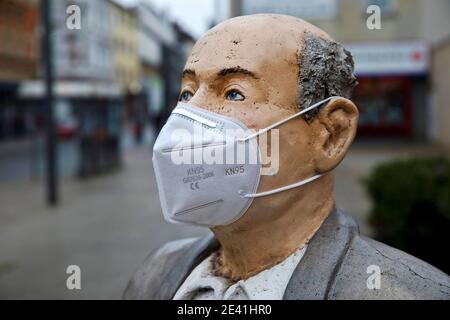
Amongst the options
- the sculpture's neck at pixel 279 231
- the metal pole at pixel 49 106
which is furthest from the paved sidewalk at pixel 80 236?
the sculpture's neck at pixel 279 231

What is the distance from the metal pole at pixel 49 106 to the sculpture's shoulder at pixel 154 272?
23.8ft

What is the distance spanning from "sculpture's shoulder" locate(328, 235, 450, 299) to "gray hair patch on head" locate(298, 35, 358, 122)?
45 cm

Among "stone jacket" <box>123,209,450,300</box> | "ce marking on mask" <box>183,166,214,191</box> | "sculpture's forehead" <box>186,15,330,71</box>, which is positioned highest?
"sculpture's forehead" <box>186,15,330,71</box>

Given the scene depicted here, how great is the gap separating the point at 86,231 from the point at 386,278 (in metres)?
6.09

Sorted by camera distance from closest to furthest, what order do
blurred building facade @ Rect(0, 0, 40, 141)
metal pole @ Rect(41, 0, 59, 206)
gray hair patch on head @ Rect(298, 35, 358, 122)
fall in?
gray hair patch on head @ Rect(298, 35, 358, 122)
metal pole @ Rect(41, 0, 59, 206)
blurred building facade @ Rect(0, 0, 40, 141)

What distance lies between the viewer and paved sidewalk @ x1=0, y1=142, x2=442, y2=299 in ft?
17.1

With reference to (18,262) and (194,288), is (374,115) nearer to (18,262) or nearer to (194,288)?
(18,262)

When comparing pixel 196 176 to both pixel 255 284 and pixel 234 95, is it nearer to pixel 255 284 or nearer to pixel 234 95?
pixel 234 95

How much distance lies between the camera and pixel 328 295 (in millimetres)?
1561

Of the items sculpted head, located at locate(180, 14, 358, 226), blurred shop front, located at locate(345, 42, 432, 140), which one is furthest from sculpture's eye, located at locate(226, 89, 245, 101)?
blurred shop front, located at locate(345, 42, 432, 140)

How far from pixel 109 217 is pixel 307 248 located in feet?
21.8

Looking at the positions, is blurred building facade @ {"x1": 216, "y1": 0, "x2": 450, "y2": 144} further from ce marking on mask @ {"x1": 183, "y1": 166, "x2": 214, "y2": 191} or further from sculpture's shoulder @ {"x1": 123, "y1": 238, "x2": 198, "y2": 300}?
ce marking on mask @ {"x1": 183, "y1": 166, "x2": 214, "y2": 191}

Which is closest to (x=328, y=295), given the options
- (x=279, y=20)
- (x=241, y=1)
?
(x=279, y=20)

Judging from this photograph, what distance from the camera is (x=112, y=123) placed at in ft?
46.6
